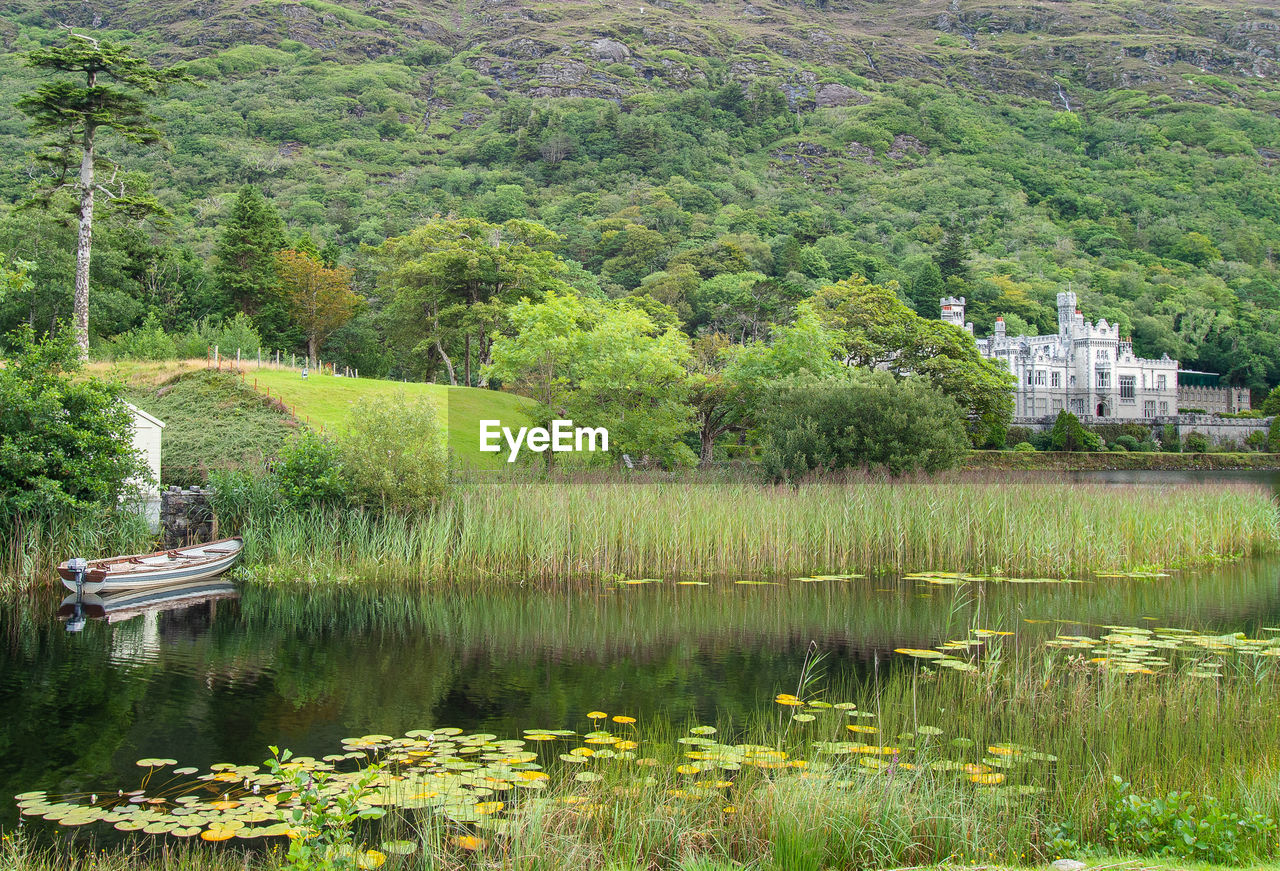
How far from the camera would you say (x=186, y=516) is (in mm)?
21062

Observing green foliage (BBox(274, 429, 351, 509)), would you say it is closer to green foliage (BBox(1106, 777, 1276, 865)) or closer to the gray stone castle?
green foliage (BBox(1106, 777, 1276, 865))

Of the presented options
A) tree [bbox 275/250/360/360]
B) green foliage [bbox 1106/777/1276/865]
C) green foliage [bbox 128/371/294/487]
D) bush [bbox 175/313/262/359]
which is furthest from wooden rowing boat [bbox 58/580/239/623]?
tree [bbox 275/250/360/360]

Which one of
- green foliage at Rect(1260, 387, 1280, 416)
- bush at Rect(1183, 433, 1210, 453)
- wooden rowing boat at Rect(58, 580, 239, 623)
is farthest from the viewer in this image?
green foliage at Rect(1260, 387, 1280, 416)

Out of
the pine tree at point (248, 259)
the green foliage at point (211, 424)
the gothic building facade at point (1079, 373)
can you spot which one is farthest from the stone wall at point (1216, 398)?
the green foliage at point (211, 424)

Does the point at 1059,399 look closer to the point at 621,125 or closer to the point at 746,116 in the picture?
the point at 621,125

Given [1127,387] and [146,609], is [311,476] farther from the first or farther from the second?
[1127,387]

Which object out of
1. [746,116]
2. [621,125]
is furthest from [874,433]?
[746,116]

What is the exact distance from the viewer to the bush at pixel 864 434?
23.9 meters

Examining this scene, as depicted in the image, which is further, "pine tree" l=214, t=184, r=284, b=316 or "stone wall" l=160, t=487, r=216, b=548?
"pine tree" l=214, t=184, r=284, b=316

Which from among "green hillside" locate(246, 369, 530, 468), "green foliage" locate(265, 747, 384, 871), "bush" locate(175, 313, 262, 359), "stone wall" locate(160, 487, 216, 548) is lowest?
"green foliage" locate(265, 747, 384, 871)

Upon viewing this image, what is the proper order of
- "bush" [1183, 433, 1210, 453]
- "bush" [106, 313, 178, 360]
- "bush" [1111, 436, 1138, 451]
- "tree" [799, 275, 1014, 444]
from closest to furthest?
"bush" [106, 313, 178, 360], "tree" [799, 275, 1014, 444], "bush" [1111, 436, 1138, 451], "bush" [1183, 433, 1210, 453]

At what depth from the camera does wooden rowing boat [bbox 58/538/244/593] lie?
53.6 ft

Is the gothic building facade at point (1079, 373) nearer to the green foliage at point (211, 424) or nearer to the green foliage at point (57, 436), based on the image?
the green foliage at point (211, 424)

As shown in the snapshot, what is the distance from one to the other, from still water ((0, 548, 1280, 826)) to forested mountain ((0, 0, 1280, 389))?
41.1 m
